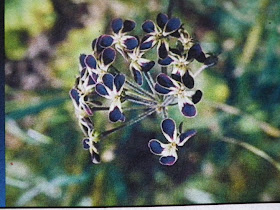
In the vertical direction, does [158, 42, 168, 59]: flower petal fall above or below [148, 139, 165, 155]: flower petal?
above

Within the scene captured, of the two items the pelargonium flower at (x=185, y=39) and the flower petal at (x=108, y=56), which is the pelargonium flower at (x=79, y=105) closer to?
the flower petal at (x=108, y=56)

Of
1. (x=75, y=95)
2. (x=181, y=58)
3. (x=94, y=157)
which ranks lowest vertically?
(x=94, y=157)

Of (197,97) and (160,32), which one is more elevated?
(160,32)

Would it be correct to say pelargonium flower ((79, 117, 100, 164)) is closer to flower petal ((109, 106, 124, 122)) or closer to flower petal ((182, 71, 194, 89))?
flower petal ((109, 106, 124, 122))

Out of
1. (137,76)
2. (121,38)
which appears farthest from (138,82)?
(121,38)

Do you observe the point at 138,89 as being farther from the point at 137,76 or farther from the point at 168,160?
the point at 168,160

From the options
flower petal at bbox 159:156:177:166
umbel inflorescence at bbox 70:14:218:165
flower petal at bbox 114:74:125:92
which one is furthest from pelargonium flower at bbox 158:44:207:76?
flower petal at bbox 159:156:177:166

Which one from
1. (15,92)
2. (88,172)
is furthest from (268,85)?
(15,92)
